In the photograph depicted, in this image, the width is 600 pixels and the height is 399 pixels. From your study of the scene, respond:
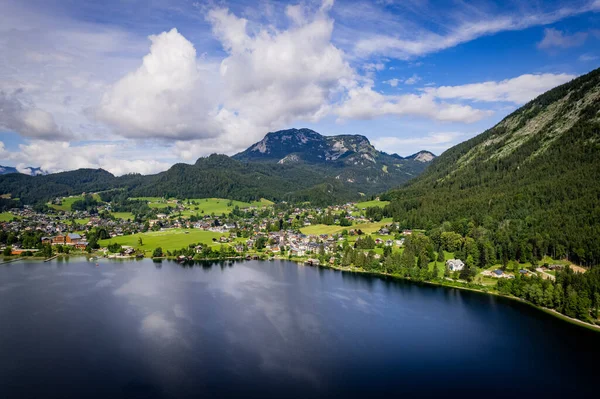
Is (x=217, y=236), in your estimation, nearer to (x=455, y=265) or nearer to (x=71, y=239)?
(x=71, y=239)

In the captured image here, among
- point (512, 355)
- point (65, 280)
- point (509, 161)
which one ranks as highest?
point (509, 161)

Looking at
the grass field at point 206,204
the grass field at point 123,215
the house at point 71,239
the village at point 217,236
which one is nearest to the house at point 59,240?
the village at point 217,236

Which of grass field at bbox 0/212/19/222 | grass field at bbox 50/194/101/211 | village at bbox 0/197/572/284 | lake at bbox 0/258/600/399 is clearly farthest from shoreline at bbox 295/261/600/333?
grass field at bbox 50/194/101/211

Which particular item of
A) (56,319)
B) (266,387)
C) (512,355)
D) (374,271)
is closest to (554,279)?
(512,355)

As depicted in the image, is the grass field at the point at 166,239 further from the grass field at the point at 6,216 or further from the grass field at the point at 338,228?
the grass field at the point at 6,216

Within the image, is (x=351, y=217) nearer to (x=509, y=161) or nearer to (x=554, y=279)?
(x=509, y=161)
